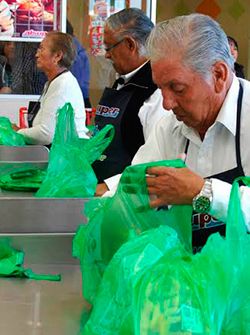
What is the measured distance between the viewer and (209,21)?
145 cm

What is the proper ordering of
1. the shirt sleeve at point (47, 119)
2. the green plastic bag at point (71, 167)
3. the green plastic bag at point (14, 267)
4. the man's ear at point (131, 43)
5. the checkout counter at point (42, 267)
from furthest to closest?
the shirt sleeve at point (47, 119), the man's ear at point (131, 43), the green plastic bag at point (71, 167), the green plastic bag at point (14, 267), the checkout counter at point (42, 267)

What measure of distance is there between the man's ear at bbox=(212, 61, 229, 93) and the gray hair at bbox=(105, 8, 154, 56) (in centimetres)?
99

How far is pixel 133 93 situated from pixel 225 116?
0.94 metres

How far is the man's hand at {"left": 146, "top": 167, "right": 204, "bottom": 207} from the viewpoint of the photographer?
129 centimetres

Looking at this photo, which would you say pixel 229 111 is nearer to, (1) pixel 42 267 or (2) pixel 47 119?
(1) pixel 42 267

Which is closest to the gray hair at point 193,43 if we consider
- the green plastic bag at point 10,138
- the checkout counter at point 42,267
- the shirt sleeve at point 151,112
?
the checkout counter at point 42,267

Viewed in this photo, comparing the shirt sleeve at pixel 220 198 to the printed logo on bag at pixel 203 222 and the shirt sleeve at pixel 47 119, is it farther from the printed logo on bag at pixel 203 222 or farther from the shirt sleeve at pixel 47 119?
the shirt sleeve at pixel 47 119

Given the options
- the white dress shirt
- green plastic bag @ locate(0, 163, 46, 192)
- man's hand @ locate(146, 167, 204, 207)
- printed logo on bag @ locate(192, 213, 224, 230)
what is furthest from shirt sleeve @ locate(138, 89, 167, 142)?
man's hand @ locate(146, 167, 204, 207)

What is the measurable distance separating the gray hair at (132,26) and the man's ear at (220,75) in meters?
0.99

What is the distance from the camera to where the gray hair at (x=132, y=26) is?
2.39m

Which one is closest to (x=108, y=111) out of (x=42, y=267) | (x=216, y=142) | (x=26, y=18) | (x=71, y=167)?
(x=71, y=167)

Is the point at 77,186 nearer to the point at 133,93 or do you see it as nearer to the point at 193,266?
the point at 133,93

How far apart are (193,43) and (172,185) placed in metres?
0.31

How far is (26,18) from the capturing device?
552 centimetres
